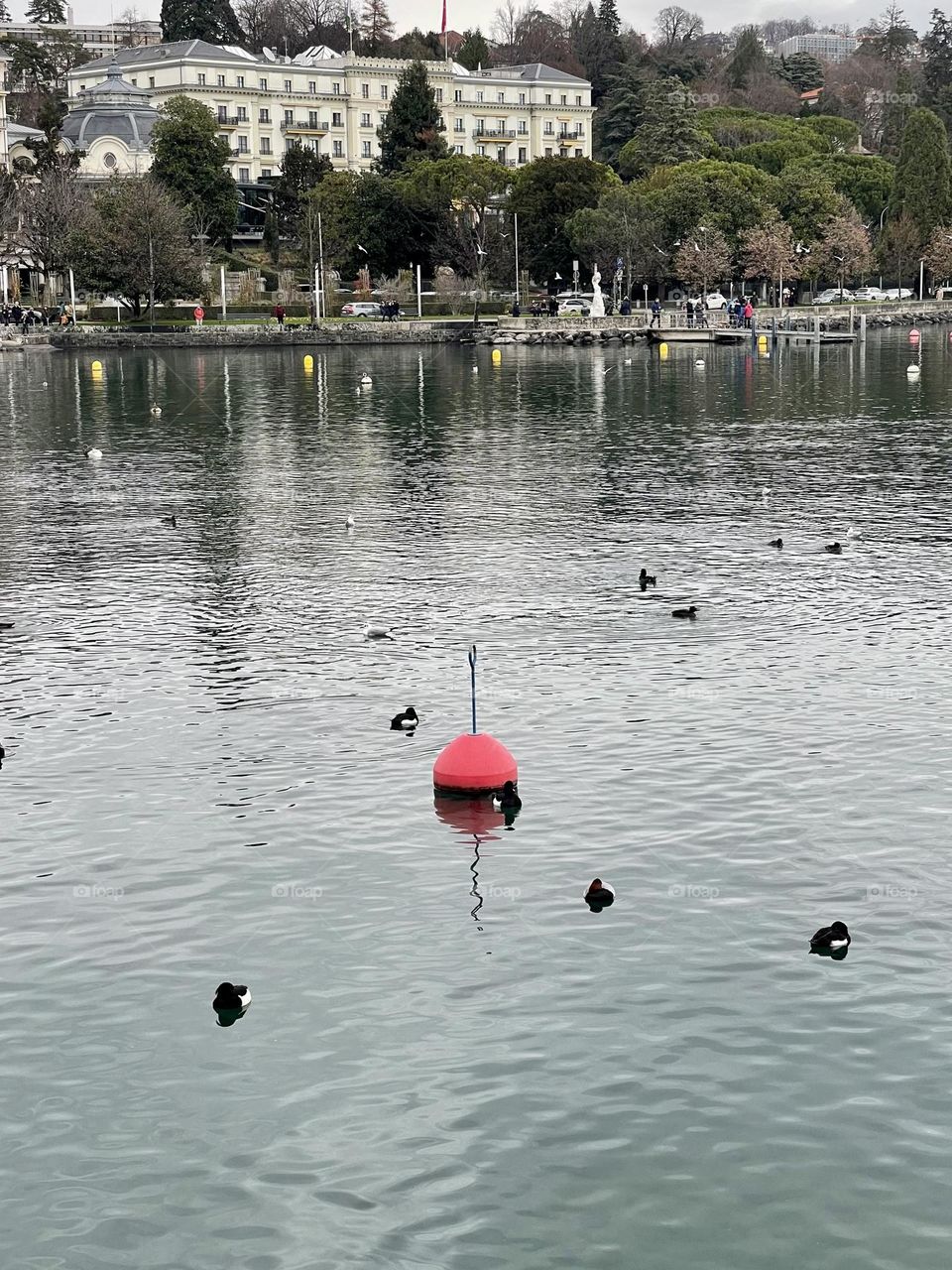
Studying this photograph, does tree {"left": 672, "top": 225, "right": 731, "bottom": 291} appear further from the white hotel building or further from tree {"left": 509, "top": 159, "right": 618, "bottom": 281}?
the white hotel building

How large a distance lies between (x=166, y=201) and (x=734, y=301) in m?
44.3

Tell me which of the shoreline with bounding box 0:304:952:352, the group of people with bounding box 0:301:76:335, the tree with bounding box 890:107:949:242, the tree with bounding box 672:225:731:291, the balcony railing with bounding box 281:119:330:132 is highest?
the balcony railing with bounding box 281:119:330:132

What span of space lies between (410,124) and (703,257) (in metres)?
38.3

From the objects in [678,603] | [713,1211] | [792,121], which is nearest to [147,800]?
[713,1211]

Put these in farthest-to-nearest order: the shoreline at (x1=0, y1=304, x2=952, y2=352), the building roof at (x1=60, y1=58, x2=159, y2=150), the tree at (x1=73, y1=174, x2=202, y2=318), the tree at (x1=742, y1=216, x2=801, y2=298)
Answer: the building roof at (x1=60, y1=58, x2=159, y2=150)
the tree at (x1=742, y1=216, x2=801, y2=298)
the tree at (x1=73, y1=174, x2=202, y2=318)
the shoreline at (x1=0, y1=304, x2=952, y2=352)

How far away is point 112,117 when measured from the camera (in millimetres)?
163500

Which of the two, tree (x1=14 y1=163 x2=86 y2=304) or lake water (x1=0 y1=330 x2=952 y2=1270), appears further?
tree (x1=14 y1=163 x2=86 y2=304)

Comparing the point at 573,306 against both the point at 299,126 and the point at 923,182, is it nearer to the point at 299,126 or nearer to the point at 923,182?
the point at 923,182

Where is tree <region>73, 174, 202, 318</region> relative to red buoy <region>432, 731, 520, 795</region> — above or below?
above

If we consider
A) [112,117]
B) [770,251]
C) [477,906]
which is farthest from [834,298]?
[477,906]

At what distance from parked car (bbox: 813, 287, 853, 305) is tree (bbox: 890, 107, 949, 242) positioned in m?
7.87

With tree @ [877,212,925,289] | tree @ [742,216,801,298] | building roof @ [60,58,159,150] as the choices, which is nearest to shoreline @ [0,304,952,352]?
tree @ [742,216,801,298]

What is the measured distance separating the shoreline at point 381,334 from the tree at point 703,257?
795 centimetres

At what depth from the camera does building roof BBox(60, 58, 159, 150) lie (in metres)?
161
